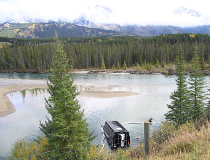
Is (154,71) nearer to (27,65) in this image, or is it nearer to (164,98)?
(164,98)

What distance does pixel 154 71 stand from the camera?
316ft

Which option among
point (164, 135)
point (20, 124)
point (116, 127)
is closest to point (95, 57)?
point (20, 124)

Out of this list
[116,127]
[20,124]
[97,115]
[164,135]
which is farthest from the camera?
[97,115]

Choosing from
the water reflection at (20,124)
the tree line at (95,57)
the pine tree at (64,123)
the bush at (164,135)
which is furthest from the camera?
the tree line at (95,57)

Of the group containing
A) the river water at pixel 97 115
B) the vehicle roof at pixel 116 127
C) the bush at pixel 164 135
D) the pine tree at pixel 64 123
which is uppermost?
the pine tree at pixel 64 123

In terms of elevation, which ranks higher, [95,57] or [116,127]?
[95,57]

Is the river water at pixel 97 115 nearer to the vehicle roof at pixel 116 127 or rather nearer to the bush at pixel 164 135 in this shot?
the vehicle roof at pixel 116 127

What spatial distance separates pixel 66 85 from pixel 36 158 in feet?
19.2

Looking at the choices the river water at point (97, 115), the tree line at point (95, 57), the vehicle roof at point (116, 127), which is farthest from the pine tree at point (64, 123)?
the tree line at point (95, 57)

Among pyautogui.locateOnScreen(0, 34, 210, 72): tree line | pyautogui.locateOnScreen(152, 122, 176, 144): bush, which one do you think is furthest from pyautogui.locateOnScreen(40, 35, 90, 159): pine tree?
pyautogui.locateOnScreen(0, 34, 210, 72): tree line

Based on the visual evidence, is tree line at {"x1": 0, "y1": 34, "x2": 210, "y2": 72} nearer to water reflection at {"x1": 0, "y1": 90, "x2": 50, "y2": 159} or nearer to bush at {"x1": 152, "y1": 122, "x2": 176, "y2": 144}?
water reflection at {"x1": 0, "y1": 90, "x2": 50, "y2": 159}

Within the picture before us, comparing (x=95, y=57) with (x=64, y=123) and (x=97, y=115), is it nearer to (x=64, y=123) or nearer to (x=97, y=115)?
(x=97, y=115)

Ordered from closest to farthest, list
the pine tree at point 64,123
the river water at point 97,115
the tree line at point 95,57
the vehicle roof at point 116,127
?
the pine tree at point 64,123 < the vehicle roof at point 116,127 < the river water at point 97,115 < the tree line at point 95,57

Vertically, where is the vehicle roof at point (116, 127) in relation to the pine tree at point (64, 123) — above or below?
below
